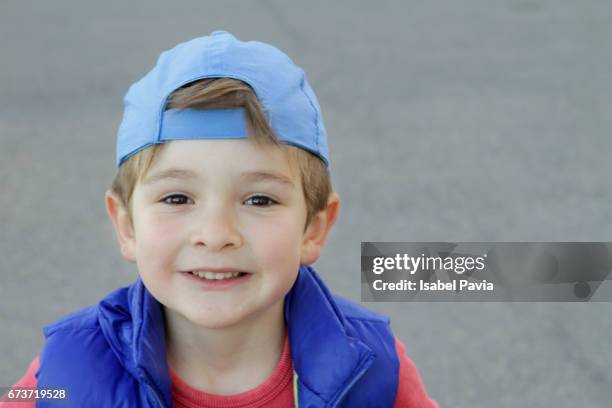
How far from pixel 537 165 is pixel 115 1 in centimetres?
238

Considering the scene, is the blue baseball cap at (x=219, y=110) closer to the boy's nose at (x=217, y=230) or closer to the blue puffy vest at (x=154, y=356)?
the boy's nose at (x=217, y=230)

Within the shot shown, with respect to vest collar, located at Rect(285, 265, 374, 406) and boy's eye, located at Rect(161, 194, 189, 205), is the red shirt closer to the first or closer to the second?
vest collar, located at Rect(285, 265, 374, 406)

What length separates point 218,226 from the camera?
160cm

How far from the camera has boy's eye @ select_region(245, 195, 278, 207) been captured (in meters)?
1.65

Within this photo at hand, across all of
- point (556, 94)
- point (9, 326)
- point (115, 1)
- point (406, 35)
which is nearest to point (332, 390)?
point (9, 326)

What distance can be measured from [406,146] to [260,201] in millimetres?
2271

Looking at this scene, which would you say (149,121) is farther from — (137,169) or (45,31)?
(45,31)

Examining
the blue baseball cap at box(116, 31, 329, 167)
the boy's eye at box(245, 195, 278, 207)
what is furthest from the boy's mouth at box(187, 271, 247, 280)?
the blue baseball cap at box(116, 31, 329, 167)

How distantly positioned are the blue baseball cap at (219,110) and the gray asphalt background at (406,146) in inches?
55.9

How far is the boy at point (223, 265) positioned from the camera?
1.62 meters

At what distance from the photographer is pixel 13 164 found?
3.78 meters

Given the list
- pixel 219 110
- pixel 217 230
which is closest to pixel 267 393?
pixel 217 230

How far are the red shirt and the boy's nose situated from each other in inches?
13.2

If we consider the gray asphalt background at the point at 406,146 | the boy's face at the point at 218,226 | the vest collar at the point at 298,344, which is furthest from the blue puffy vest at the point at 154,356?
the gray asphalt background at the point at 406,146
